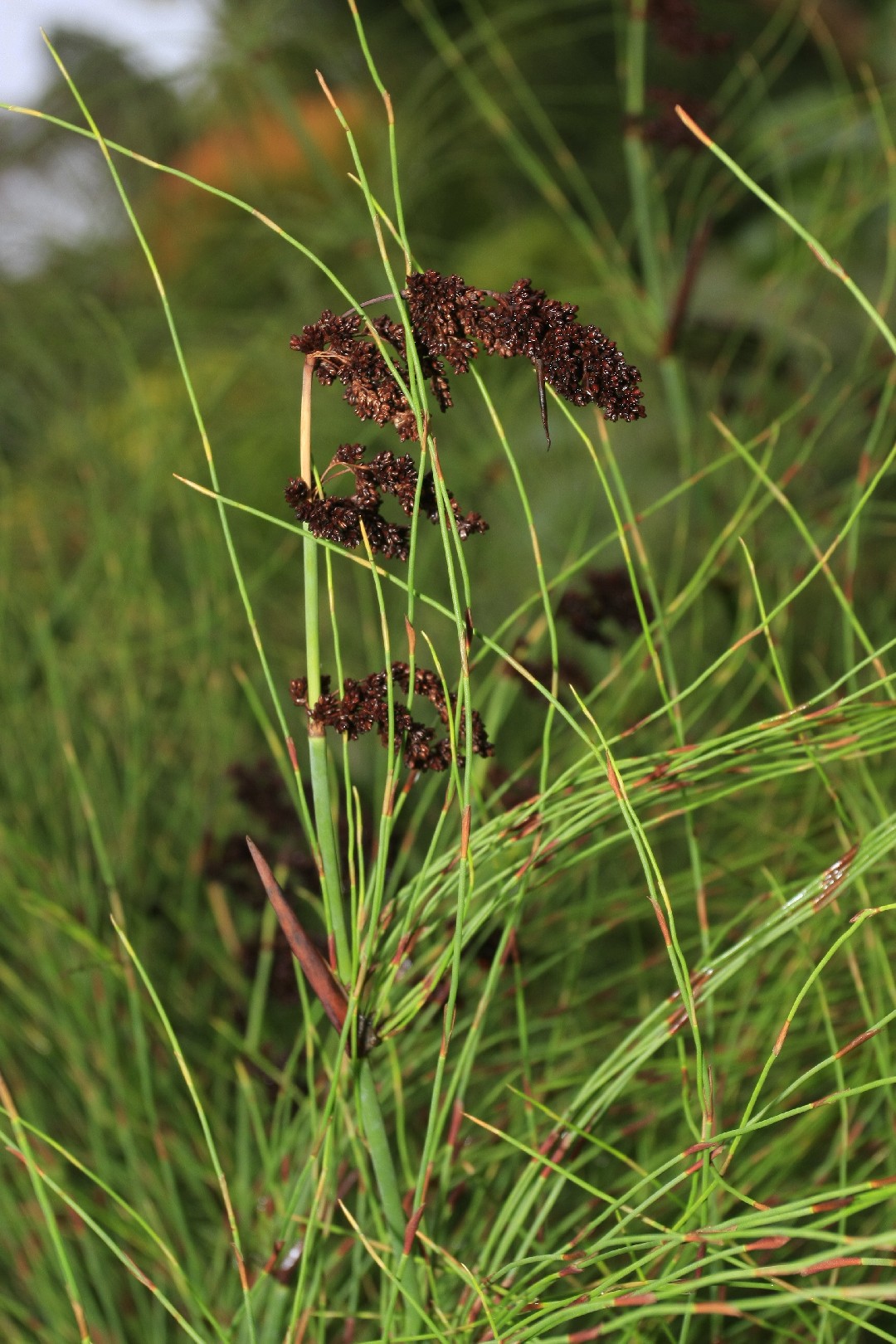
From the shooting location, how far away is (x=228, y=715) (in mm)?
427

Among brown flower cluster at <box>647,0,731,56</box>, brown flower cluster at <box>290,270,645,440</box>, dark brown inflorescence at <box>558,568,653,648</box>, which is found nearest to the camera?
brown flower cluster at <box>290,270,645,440</box>

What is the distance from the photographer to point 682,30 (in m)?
0.42

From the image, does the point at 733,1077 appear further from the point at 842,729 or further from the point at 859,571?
the point at 859,571

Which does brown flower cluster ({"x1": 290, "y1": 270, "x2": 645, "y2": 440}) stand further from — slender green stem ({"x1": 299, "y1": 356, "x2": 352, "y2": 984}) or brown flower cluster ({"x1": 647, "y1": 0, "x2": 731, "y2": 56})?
brown flower cluster ({"x1": 647, "y1": 0, "x2": 731, "y2": 56})

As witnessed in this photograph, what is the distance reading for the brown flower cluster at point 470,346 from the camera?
16 cm

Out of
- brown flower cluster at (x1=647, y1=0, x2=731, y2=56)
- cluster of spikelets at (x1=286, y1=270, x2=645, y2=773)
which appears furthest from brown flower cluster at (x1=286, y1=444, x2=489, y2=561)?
brown flower cluster at (x1=647, y1=0, x2=731, y2=56)

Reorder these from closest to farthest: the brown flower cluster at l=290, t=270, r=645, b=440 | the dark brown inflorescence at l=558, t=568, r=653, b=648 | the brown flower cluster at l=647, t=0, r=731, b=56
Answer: the brown flower cluster at l=290, t=270, r=645, b=440
the dark brown inflorescence at l=558, t=568, r=653, b=648
the brown flower cluster at l=647, t=0, r=731, b=56

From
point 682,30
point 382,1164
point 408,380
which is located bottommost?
point 382,1164

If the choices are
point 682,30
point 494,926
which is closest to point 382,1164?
point 494,926

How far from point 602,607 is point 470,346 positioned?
15 centimetres

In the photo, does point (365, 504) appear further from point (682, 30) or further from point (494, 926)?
point (682, 30)

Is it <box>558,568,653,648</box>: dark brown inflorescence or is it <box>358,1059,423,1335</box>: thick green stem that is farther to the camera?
<box>558,568,653,648</box>: dark brown inflorescence

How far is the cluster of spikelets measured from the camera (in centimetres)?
16

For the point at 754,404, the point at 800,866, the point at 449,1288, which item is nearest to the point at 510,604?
the point at 754,404
